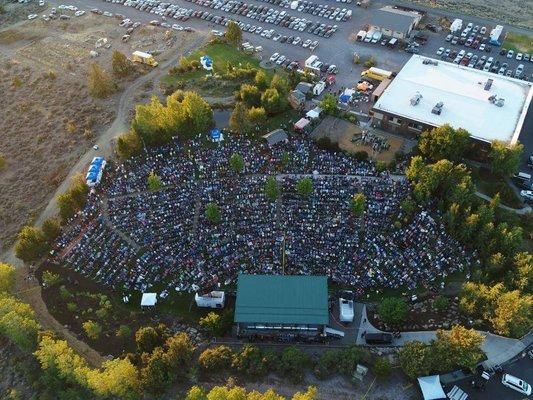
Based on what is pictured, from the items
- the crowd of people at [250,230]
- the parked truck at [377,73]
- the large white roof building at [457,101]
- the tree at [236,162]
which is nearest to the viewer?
the crowd of people at [250,230]

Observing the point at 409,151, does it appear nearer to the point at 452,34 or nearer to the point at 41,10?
the point at 452,34

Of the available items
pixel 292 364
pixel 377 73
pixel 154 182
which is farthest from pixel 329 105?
pixel 292 364

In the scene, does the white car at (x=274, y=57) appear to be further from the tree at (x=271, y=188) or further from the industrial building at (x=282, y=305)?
the industrial building at (x=282, y=305)

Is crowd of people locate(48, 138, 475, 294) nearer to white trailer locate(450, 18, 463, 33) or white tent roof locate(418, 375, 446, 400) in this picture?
white tent roof locate(418, 375, 446, 400)

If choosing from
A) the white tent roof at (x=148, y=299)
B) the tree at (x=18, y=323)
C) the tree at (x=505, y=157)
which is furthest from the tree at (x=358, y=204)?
the tree at (x=18, y=323)

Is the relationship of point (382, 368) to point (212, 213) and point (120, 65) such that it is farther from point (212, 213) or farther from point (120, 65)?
point (120, 65)

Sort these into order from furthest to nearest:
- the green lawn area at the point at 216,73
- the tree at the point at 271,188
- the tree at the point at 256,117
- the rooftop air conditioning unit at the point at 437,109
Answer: the green lawn area at the point at 216,73 < the tree at the point at 256,117 < the rooftop air conditioning unit at the point at 437,109 < the tree at the point at 271,188
